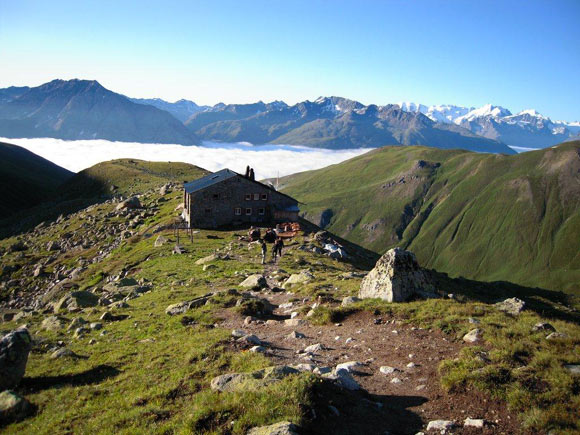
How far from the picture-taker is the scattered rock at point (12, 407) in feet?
42.5

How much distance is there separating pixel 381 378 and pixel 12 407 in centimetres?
1233

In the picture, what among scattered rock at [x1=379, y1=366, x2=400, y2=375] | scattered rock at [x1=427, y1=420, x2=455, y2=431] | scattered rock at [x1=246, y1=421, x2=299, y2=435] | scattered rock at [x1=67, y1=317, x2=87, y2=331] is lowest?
scattered rock at [x1=67, y1=317, x2=87, y2=331]

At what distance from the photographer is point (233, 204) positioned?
63.6m

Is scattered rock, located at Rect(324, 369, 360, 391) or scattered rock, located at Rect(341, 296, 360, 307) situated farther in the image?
scattered rock, located at Rect(341, 296, 360, 307)

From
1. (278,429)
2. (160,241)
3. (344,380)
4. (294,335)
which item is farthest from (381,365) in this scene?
(160,241)

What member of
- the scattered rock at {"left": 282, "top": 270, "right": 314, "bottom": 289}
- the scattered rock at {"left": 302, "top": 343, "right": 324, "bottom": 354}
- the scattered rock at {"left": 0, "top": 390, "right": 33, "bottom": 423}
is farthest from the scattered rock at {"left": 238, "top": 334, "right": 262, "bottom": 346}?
the scattered rock at {"left": 282, "top": 270, "right": 314, "bottom": 289}

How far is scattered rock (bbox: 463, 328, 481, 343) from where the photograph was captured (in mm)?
15336

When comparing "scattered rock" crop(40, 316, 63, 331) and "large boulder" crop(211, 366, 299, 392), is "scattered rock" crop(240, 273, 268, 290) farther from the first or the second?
"large boulder" crop(211, 366, 299, 392)

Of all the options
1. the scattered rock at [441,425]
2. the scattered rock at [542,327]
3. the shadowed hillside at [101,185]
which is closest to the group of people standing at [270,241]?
the scattered rock at [542,327]

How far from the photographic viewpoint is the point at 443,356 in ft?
47.8

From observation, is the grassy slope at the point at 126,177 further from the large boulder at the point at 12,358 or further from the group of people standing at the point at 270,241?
the large boulder at the point at 12,358

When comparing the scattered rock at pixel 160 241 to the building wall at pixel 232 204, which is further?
the building wall at pixel 232 204

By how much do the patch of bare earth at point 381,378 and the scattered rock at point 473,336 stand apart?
1.34 ft

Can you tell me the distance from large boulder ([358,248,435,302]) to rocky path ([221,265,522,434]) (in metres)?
2.30
